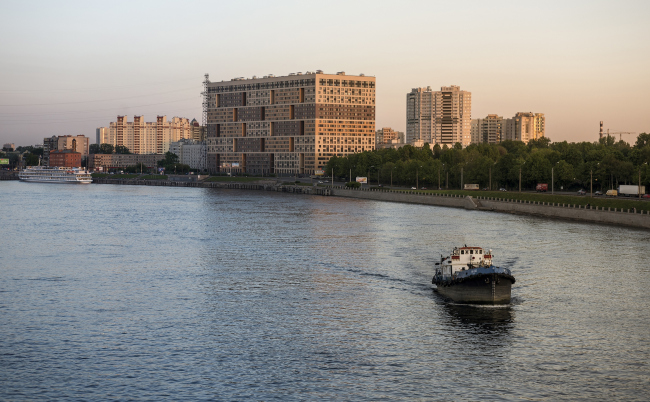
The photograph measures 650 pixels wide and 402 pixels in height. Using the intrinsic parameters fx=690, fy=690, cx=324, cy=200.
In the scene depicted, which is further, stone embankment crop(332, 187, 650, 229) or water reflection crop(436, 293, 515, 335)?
stone embankment crop(332, 187, 650, 229)

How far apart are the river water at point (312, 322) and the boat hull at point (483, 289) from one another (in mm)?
1345

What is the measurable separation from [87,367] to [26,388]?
133 inches

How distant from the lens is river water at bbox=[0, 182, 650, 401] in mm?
33156

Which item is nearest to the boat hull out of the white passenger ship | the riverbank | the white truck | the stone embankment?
the white passenger ship

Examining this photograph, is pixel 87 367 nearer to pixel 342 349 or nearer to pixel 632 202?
pixel 342 349

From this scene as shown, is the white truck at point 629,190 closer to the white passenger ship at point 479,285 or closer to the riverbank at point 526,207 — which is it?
the riverbank at point 526,207

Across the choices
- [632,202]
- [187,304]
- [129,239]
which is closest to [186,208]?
[129,239]

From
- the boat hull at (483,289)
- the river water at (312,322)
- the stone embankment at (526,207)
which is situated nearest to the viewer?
the river water at (312,322)

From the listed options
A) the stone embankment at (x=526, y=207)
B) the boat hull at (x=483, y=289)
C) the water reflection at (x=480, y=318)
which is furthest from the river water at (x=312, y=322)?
the stone embankment at (x=526, y=207)

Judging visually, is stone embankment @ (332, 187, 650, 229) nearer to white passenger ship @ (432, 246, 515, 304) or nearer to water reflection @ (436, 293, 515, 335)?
white passenger ship @ (432, 246, 515, 304)

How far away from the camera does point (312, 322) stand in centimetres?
4366

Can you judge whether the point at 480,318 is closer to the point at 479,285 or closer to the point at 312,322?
the point at 479,285

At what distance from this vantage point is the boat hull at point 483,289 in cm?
4841

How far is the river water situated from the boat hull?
1345mm
